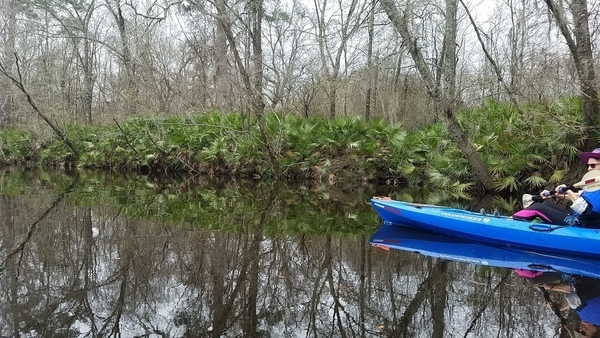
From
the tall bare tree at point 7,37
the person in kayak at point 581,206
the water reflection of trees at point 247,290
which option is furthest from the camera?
the tall bare tree at point 7,37

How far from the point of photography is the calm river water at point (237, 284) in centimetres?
338

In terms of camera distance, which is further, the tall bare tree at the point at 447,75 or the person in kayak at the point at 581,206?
the tall bare tree at the point at 447,75

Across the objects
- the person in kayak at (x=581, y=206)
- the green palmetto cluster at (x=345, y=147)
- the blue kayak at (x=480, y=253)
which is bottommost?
the blue kayak at (x=480, y=253)

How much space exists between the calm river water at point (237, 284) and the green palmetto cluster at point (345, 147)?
17.0ft

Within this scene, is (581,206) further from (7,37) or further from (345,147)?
(7,37)

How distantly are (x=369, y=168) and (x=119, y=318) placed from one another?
36.6 ft

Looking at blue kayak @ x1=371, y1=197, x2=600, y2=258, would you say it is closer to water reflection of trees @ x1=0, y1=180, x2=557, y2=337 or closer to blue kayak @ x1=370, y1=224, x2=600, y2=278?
blue kayak @ x1=370, y1=224, x2=600, y2=278

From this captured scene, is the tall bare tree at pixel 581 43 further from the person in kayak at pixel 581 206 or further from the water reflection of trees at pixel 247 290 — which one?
the water reflection of trees at pixel 247 290

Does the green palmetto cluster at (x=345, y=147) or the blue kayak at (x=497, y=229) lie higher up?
the green palmetto cluster at (x=345, y=147)

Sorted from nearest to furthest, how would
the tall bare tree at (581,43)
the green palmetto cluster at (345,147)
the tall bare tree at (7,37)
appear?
the tall bare tree at (581,43), the green palmetto cluster at (345,147), the tall bare tree at (7,37)

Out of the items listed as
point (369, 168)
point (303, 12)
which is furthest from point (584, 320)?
point (303, 12)

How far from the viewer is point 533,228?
571 centimetres

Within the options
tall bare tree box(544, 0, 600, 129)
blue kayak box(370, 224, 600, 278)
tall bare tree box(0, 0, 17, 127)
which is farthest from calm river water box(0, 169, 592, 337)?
tall bare tree box(0, 0, 17, 127)

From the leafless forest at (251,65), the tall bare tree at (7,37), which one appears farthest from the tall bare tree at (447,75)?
the tall bare tree at (7,37)
